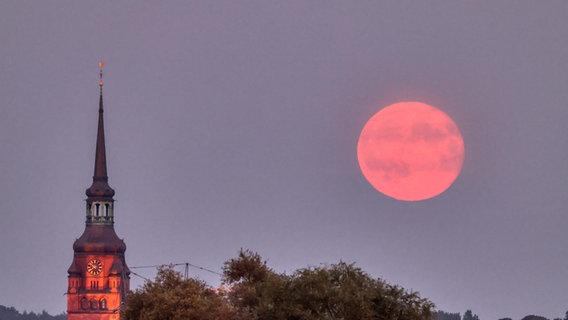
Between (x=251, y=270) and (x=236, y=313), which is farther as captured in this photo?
(x=251, y=270)

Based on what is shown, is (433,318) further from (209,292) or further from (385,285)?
(209,292)

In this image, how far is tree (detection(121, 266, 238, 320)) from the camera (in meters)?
165

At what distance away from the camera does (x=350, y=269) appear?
17350cm

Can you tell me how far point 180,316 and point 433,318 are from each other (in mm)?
20836

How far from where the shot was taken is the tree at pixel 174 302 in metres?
165

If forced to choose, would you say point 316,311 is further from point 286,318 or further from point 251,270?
point 251,270

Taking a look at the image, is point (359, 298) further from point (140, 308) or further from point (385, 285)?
point (140, 308)

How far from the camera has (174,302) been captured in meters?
167

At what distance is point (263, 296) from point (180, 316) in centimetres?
745

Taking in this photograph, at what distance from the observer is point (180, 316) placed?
165 meters

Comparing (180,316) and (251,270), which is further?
(251,270)

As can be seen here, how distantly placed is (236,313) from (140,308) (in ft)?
35.4

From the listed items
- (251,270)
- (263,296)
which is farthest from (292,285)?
(251,270)

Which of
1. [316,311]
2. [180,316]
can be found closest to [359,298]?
[316,311]
